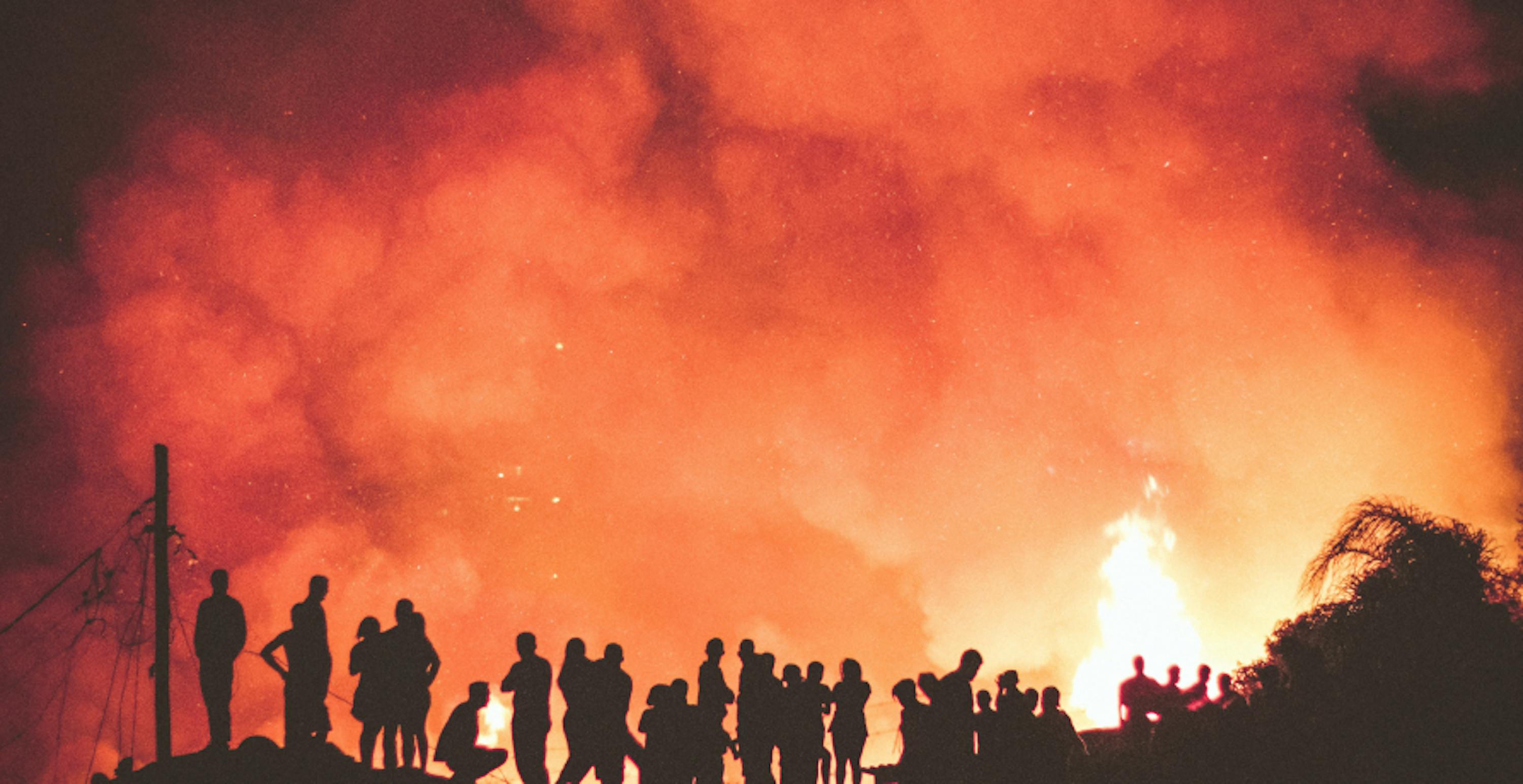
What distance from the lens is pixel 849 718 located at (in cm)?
973

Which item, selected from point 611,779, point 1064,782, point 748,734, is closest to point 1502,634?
point 1064,782

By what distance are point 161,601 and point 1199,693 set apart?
47.6 feet

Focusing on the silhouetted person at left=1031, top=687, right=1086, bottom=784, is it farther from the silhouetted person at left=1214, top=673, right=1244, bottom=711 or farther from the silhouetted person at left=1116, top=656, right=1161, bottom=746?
the silhouetted person at left=1116, top=656, right=1161, bottom=746

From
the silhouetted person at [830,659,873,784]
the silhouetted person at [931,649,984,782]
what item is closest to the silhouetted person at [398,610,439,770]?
the silhouetted person at [830,659,873,784]

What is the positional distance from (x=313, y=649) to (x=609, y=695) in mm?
2972

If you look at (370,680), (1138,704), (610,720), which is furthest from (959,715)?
(370,680)

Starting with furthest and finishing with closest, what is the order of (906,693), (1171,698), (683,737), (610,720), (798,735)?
(1171,698) → (798,735) → (906,693) → (683,737) → (610,720)

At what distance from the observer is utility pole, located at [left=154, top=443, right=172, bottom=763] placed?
44.3 feet

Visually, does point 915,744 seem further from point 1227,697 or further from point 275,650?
point 275,650

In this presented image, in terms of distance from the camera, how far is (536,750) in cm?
842

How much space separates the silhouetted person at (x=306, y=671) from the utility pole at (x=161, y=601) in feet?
18.9

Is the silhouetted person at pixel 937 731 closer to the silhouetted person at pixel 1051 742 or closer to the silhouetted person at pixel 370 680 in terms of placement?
the silhouetted person at pixel 1051 742

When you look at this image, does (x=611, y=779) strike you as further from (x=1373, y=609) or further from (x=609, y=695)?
(x=1373, y=609)

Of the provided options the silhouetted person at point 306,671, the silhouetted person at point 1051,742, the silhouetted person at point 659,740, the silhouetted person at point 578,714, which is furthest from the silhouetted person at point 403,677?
the silhouetted person at point 1051,742
